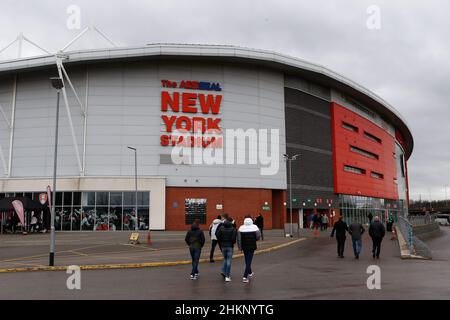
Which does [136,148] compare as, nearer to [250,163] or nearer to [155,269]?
[250,163]

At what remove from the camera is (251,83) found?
46969mm

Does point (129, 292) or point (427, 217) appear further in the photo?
point (427, 217)

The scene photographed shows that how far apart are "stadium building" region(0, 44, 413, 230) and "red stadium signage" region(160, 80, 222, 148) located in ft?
0.33

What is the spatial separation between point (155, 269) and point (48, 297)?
18.7 ft

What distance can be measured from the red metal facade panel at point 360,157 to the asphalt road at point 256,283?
42071 millimetres

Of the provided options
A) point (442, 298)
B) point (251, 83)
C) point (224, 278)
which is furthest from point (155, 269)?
point (251, 83)

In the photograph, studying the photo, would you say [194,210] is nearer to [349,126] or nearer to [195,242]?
[349,126]

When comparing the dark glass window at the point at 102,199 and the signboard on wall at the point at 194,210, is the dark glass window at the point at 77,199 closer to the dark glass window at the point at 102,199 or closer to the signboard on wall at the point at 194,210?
the dark glass window at the point at 102,199

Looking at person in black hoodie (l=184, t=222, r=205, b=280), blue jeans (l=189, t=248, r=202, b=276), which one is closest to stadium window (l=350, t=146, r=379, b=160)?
person in black hoodie (l=184, t=222, r=205, b=280)

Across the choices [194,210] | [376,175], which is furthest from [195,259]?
[376,175]

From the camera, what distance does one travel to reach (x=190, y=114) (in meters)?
43.8

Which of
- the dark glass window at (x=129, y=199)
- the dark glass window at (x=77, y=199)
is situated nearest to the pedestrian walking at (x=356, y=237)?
the dark glass window at (x=129, y=199)

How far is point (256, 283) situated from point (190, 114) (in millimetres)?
33535

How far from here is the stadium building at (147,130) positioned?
41688 mm
